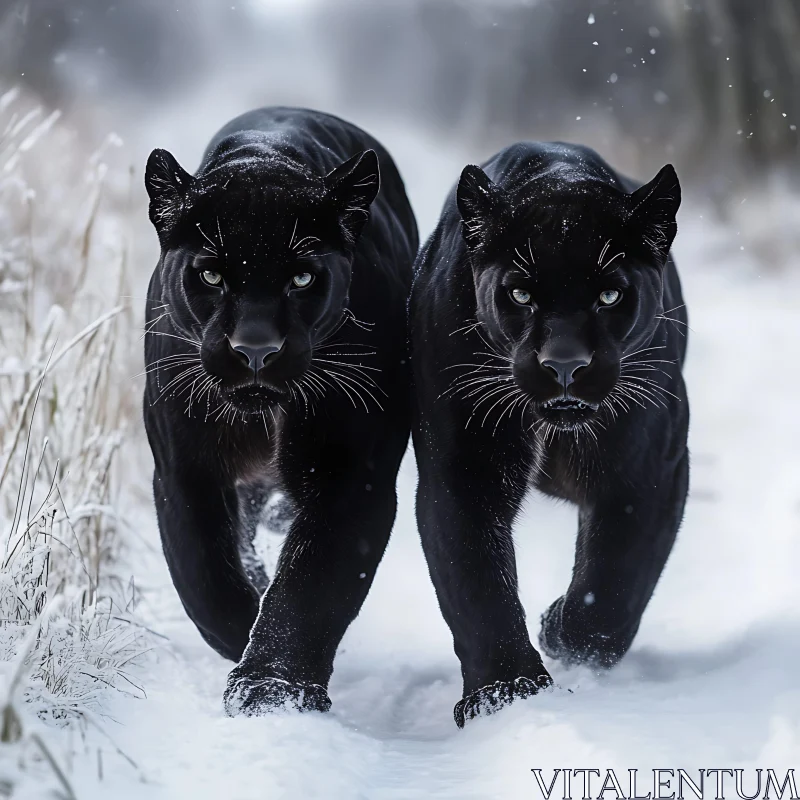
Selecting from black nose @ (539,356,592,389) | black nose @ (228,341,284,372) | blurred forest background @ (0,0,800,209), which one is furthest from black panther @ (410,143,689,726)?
blurred forest background @ (0,0,800,209)

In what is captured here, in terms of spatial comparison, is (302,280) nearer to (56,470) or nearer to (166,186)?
(166,186)

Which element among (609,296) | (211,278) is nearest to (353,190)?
(211,278)

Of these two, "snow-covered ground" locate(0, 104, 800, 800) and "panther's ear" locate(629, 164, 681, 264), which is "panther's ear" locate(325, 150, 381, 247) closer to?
"panther's ear" locate(629, 164, 681, 264)

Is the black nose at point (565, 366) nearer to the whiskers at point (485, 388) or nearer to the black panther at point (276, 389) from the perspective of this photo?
the whiskers at point (485, 388)

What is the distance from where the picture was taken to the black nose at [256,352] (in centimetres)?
264

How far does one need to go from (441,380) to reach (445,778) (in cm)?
101

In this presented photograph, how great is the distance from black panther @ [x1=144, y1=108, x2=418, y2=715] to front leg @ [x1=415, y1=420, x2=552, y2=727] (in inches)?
Answer: 7.0

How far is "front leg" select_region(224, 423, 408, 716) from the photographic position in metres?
2.88

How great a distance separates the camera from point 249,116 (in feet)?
11.8

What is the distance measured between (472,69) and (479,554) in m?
9.01

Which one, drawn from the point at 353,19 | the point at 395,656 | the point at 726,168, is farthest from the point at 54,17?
the point at 395,656

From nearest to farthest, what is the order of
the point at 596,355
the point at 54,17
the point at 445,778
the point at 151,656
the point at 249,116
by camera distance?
the point at 445,778, the point at 596,355, the point at 151,656, the point at 249,116, the point at 54,17

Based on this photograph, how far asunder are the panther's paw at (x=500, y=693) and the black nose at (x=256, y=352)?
0.97 metres

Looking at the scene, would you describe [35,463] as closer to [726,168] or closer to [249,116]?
[249,116]
